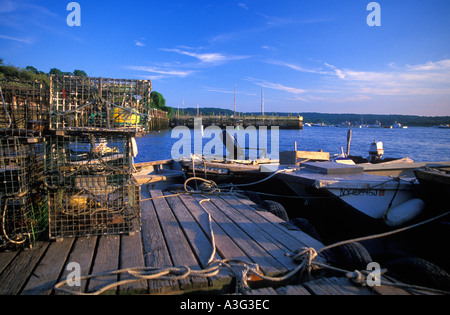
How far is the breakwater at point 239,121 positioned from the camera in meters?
84.4

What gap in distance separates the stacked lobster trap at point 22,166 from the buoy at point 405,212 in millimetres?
6889

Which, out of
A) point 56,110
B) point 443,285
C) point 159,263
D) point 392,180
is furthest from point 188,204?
point 392,180

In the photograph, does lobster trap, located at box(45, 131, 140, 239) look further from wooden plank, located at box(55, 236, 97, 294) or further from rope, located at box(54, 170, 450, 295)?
rope, located at box(54, 170, 450, 295)

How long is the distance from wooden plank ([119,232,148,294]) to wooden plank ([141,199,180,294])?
5 cm

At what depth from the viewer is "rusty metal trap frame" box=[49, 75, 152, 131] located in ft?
10.8

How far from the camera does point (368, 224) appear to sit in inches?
272

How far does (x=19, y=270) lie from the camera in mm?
2812

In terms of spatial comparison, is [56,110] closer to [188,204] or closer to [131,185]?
[131,185]

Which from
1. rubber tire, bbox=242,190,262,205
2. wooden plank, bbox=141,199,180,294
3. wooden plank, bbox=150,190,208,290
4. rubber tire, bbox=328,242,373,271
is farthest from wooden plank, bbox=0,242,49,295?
rubber tire, bbox=242,190,262,205

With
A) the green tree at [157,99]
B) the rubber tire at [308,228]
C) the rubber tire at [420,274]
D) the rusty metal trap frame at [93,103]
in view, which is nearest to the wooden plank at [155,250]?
the rusty metal trap frame at [93,103]

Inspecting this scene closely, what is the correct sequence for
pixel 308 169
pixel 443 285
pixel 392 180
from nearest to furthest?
pixel 443 285 → pixel 392 180 → pixel 308 169

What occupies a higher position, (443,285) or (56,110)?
(56,110)
